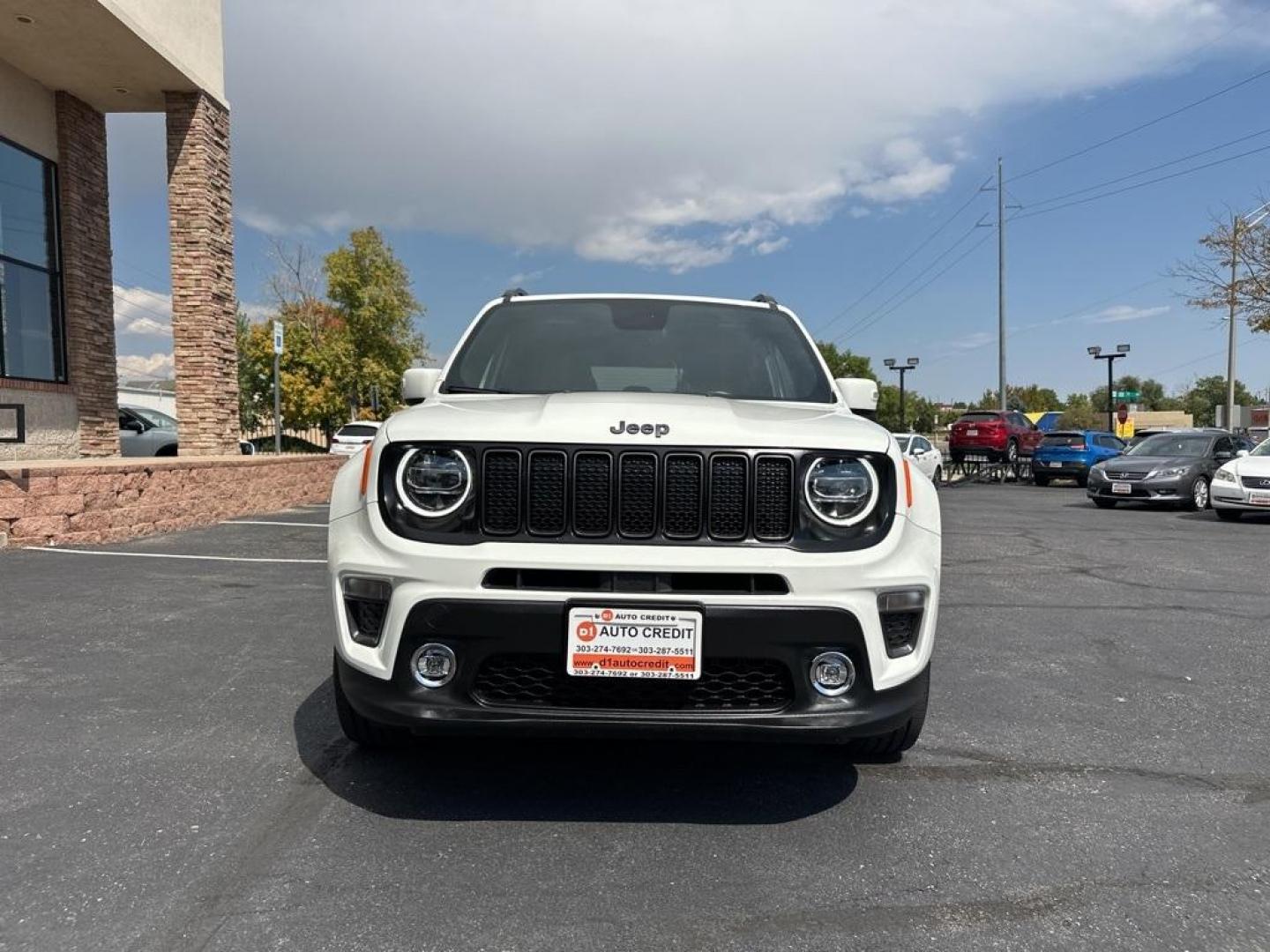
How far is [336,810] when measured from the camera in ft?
9.20

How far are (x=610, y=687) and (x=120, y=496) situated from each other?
8.28m

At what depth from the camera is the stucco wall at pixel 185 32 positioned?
12.1 meters

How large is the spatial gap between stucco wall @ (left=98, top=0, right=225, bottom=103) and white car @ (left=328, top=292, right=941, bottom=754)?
12119mm

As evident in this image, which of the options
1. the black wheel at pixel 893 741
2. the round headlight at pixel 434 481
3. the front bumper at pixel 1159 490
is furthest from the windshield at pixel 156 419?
the black wheel at pixel 893 741

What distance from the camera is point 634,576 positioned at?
2525 mm

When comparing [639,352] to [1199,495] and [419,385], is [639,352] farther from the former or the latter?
[1199,495]

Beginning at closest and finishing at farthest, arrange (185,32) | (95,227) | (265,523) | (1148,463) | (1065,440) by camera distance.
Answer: (265,523), (185,32), (95,227), (1148,463), (1065,440)

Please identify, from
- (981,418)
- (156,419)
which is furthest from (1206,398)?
(156,419)

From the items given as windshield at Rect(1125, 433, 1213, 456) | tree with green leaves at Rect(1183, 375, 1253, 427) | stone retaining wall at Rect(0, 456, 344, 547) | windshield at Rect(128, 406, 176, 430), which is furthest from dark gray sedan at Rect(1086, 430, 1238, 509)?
tree with green leaves at Rect(1183, 375, 1253, 427)

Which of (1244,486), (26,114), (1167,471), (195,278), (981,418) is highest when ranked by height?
(26,114)

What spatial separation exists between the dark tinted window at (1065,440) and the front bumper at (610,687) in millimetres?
22396

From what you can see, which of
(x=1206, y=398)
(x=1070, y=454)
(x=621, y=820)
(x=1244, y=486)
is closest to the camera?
(x=621, y=820)

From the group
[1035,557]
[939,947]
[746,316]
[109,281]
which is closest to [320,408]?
[109,281]

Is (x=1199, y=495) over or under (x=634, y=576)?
under
